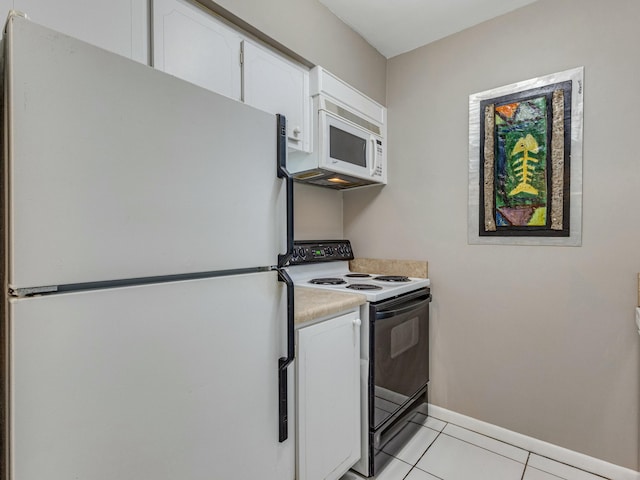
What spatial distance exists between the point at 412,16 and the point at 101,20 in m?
1.72

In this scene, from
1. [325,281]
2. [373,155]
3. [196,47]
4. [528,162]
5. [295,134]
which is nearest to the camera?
[196,47]

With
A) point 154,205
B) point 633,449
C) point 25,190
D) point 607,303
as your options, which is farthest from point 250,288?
point 633,449

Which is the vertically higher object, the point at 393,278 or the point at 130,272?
the point at 130,272

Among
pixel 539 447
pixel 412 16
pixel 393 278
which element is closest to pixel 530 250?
pixel 393 278

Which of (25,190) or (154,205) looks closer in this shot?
(25,190)

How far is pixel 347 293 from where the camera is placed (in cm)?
178

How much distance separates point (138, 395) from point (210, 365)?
19 cm

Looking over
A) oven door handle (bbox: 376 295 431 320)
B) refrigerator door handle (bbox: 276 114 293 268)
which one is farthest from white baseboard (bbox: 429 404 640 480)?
refrigerator door handle (bbox: 276 114 293 268)

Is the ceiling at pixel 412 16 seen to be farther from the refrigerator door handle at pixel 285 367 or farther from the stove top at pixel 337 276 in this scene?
the refrigerator door handle at pixel 285 367

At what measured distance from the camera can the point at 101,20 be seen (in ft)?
3.54

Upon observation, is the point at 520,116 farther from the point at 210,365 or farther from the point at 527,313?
the point at 210,365

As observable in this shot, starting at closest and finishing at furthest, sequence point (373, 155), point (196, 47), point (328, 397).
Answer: point (196, 47) → point (328, 397) → point (373, 155)

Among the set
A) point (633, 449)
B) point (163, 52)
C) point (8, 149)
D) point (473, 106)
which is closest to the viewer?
point (8, 149)

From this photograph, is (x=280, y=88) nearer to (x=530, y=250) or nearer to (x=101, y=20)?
(x=101, y=20)
